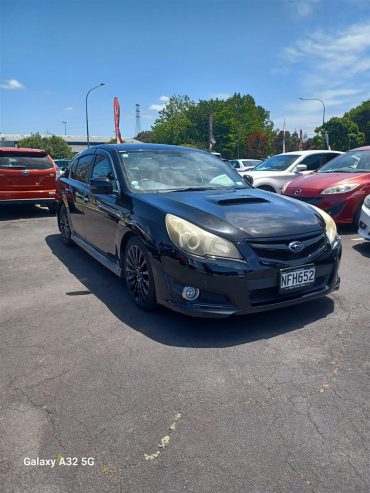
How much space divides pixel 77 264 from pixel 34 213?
532cm

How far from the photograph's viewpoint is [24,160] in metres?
8.92

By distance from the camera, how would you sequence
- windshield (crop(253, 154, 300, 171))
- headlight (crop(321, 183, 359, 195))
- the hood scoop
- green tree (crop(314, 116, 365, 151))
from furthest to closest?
green tree (crop(314, 116, 365, 151)) → windshield (crop(253, 154, 300, 171)) → headlight (crop(321, 183, 359, 195)) → the hood scoop

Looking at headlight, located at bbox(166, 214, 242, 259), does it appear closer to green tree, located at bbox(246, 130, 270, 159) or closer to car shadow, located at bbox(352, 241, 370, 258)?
car shadow, located at bbox(352, 241, 370, 258)

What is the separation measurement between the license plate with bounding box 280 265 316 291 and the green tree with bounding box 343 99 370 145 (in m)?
71.4


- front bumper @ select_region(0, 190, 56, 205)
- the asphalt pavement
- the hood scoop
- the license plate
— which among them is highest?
the hood scoop

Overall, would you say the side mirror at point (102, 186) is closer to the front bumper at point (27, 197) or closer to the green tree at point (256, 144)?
the front bumper at point (27, 197)

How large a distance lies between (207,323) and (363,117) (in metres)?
76.5

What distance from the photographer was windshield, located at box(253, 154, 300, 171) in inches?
415

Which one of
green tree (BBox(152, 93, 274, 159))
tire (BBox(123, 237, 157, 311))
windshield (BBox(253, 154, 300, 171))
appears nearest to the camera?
tire (BBox(123, 237, 157, 311))

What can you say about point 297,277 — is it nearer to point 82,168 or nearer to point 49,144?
point 82,168

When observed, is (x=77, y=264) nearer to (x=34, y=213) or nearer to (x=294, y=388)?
(x=294, y=388)

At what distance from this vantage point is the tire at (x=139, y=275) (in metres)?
3.48

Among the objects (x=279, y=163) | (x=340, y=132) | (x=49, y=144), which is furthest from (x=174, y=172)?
(x=49, y=144)

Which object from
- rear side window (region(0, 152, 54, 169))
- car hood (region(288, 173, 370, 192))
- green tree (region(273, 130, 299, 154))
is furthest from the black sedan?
green tree (region(273, 130, 299, 154))
